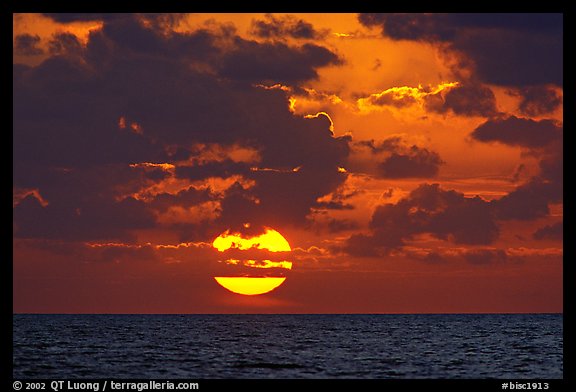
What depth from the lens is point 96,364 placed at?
71.1 meters
